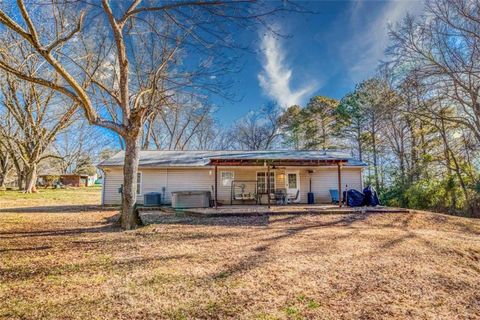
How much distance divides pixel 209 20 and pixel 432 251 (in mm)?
6694

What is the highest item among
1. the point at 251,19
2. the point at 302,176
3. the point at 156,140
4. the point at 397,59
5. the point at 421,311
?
the point at 397,59

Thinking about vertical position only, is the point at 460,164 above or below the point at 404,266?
above

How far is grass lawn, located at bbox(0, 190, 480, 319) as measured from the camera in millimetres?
2879

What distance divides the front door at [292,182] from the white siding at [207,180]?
0.20m

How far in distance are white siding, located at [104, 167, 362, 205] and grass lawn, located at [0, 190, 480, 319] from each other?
6.50 meters

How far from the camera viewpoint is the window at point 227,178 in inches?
554

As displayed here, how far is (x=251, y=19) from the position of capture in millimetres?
5059

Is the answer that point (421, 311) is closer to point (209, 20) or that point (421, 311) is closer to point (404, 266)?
point (404, 266)

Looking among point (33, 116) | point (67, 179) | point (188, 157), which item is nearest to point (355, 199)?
point (188, 157)

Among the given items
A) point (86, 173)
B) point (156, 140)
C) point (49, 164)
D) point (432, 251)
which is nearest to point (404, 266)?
point (432, 251)

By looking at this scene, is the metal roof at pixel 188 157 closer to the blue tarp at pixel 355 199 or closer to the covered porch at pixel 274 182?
the covered porch at pixel 274 182

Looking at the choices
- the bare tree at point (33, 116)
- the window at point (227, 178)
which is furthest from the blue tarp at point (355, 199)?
the bare tree at point (33, 116)

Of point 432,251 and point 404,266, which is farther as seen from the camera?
point 432,251

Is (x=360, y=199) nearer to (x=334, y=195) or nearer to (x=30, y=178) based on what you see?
(x=334, y=195)
